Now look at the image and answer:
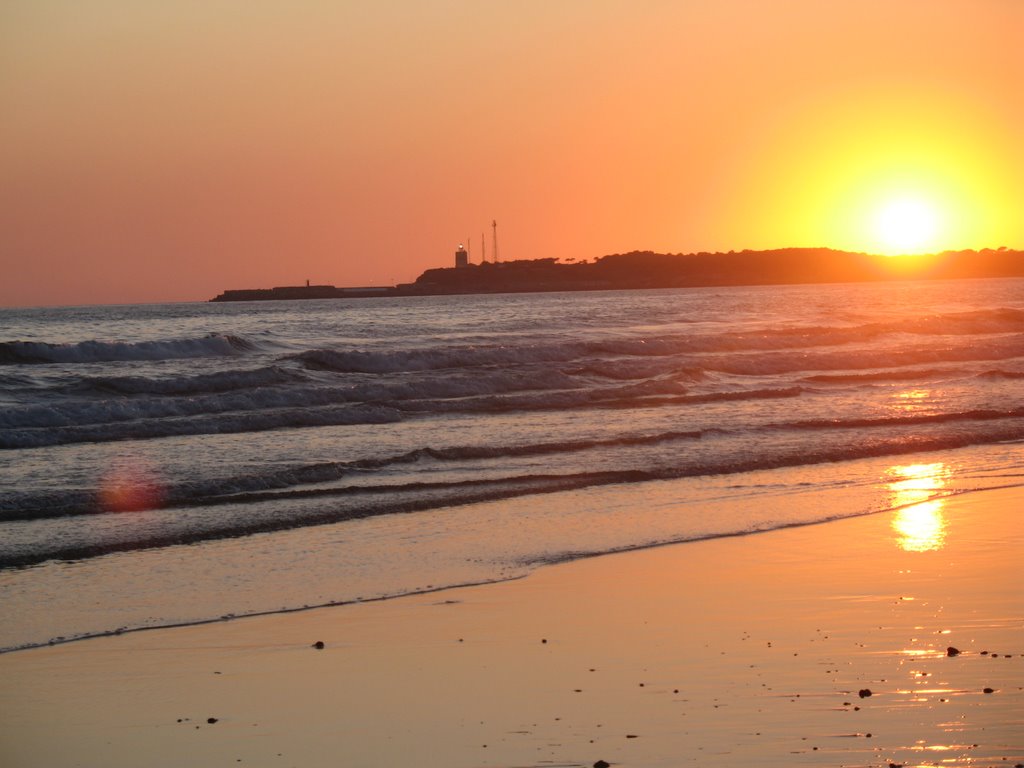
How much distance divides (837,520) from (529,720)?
263 inches

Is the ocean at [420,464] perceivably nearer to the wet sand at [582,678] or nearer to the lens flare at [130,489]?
the lens flare at [130,489]

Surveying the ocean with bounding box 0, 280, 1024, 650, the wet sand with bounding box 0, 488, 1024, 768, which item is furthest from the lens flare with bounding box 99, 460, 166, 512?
the wet sand with bounding box 0, 488, 1024, 768

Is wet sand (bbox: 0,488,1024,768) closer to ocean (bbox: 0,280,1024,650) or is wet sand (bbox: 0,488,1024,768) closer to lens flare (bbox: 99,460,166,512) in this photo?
ocean (bbox: 0,280,1024,650)

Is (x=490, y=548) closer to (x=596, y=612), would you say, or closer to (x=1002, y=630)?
(x=596, y=612)

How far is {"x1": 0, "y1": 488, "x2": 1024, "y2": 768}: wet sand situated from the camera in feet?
19.7

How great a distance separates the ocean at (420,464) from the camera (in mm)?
10281

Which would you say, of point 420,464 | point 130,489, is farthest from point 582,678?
point 420,464

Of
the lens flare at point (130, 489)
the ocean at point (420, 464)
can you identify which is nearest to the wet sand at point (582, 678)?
the ocean at point (420, 464)

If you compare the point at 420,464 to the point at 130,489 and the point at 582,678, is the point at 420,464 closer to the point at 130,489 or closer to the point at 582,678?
the point at 130,489

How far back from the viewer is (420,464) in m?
16.5

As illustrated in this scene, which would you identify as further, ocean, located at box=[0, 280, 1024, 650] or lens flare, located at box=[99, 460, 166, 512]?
lens flare, located at box=[99, 460, 166, 512]

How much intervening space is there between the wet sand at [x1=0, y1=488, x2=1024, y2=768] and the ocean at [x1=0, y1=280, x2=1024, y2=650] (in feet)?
2.93

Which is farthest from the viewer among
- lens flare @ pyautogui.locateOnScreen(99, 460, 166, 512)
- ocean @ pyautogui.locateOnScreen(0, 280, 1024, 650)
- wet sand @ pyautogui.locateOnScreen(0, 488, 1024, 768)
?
lens flare @ pyautogui.locateOnScreen(99, 460, 166, 512)

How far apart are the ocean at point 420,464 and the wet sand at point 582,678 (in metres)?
0.89
